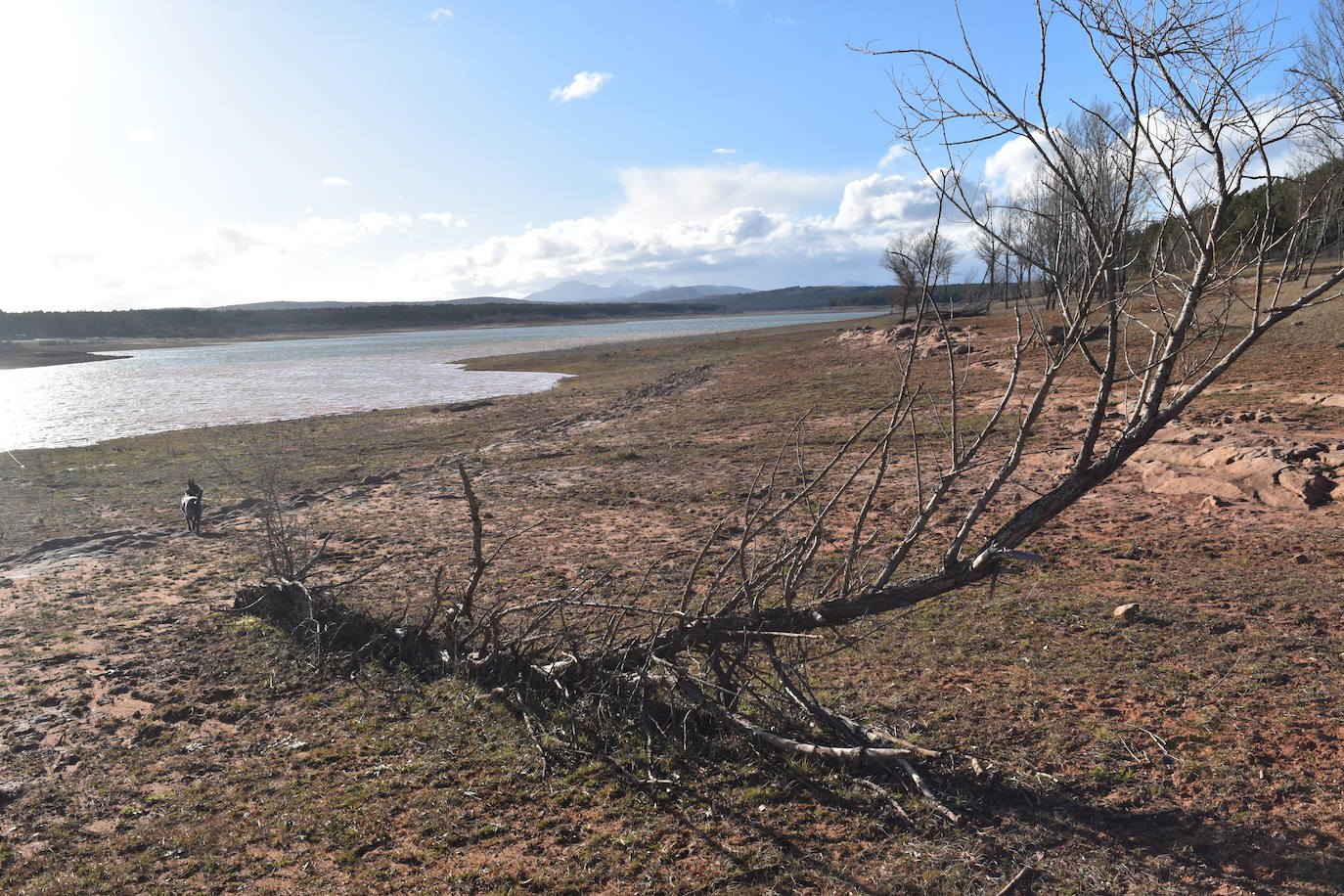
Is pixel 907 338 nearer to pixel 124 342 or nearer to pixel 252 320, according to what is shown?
pixel 124 342

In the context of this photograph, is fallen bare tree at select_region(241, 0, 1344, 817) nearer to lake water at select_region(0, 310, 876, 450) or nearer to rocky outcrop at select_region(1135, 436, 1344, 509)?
rocky outcrop at select_region(1135, 436, 1344, 509)

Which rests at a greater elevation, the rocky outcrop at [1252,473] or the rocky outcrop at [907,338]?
the rocky outcrop at [907,338]

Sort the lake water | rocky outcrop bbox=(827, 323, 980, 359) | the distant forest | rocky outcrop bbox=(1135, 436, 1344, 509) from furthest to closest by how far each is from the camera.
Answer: the distant forest
the lake water
rocky outcrop bbox=(827, 323, 980, 359)
rocky outcrop bbox=(1135, 436, 1344, 509)

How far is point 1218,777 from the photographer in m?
3.67

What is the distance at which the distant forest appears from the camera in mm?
101125

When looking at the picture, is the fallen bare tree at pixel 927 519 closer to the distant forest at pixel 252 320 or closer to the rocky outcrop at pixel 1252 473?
the rocky outcrop at pixel 1252 473

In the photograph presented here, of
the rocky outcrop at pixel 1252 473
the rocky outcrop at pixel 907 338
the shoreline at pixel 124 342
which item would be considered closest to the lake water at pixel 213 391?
the shoreline at pixel 124 342

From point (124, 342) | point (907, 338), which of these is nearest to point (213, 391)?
point (907, 338)

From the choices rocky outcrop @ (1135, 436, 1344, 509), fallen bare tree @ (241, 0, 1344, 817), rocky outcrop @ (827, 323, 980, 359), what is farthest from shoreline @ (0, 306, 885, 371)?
rocky outcrop @ (1135, 436, 1344, 509)

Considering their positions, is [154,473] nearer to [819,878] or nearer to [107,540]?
[107,540]

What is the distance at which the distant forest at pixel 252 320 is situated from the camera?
101125 millimetres

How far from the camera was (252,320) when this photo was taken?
116 m

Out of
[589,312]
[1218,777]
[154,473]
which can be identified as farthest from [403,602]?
[589,312]

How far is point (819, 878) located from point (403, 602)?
5.33 metres
